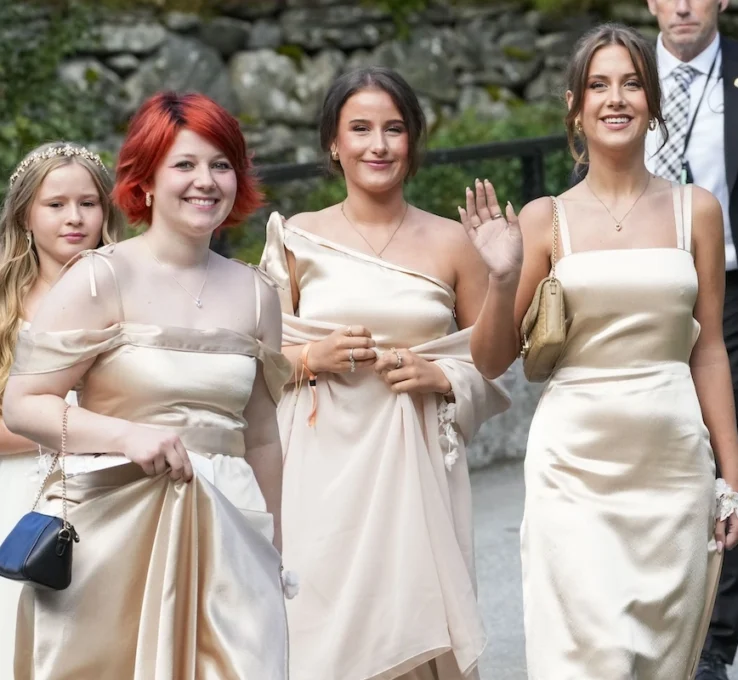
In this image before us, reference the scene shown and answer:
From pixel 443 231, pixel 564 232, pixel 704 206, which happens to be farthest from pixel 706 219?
pixel 443 231

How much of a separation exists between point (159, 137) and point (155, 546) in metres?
1.00

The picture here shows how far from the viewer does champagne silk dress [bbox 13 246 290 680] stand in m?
3.80

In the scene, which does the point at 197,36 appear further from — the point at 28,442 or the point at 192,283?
the point at 192,283

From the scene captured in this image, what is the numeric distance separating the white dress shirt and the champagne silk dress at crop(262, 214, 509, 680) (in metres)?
1.15

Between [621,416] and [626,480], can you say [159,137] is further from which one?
[626,480]

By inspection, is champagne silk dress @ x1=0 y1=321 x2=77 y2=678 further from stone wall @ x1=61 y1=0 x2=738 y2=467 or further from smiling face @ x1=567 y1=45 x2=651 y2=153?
stone wall @ x1=61 y1=0 x2=738 y2=467

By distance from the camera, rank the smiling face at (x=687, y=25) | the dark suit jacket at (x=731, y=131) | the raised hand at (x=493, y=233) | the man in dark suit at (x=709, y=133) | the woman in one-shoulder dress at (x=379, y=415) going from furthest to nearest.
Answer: the smiling face at (x=687, y=25) → the dark suit jacket at (x=731, y=131) → the man in dark suit at (x=709, y=133) → the woman in one-shoulder dress at (x=379, y=415) → the raised hand at (x=493, y=233)

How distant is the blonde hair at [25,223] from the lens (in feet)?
16.9

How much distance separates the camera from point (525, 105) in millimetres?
12984

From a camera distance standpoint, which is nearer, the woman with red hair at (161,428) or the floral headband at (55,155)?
the woman with red hair at (161,428)

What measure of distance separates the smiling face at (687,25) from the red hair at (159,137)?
2.44 meters

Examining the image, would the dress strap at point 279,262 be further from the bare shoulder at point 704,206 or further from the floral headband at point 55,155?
the bare shoulder at point 704,206

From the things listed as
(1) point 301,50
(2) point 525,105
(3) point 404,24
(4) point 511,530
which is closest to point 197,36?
(1) point 301,50

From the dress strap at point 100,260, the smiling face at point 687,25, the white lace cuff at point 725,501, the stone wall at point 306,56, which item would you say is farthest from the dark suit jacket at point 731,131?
the stone wall at point 306,56
